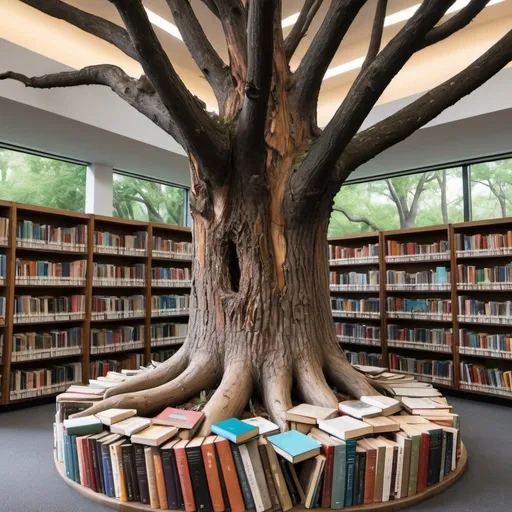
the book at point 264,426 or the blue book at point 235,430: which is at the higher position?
the blue book at point 235,430

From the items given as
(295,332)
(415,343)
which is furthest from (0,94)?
(415,343)

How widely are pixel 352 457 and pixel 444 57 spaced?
472 centimetres

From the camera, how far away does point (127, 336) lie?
5.09 m

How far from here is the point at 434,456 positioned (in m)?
2.26

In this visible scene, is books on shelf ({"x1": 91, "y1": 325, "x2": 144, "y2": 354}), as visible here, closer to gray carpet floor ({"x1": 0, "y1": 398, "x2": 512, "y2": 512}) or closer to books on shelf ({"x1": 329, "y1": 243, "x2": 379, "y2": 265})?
gray carpet floor ({"x1": 0, "y1": 398, "x2": 512, "y2": 512})

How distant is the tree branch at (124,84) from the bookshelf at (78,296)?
4.71 ft

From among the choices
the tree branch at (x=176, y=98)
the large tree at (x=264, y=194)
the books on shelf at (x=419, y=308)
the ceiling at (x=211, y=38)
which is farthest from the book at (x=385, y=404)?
the ceiling at (x=211, y=38)

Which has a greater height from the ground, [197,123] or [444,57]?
[444,57]

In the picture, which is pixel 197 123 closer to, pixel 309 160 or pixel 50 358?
pixel 309 160

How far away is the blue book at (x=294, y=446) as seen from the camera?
6.41 feet

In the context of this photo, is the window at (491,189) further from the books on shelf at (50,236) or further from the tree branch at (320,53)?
the books on shelf at (50,236)

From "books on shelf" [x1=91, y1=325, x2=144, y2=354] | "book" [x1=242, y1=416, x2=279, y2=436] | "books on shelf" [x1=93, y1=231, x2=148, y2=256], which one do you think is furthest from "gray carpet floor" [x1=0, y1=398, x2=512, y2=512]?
"books on shelf" [x1=93, y1=231, x2=148, y2=256]

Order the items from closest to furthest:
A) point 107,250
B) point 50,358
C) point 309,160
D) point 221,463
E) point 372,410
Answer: point 221,463 → point 372,410 → point 309,160 → point 50,358 → point 107,250

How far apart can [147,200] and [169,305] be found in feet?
6.58
